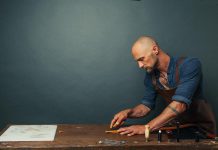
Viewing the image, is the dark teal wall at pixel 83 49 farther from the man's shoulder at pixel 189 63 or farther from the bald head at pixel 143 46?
the man's shoulder at pixel 189 63

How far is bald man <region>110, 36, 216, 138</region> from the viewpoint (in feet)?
10.7

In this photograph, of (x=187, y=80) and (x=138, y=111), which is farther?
(x=138, y=111)

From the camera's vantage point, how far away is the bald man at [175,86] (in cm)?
328

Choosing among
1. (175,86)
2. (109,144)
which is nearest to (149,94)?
(175,86)

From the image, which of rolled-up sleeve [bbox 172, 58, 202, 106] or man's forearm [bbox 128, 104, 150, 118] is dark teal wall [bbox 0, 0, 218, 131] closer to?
man's forearm [bbox 128, 104, 150, 118]

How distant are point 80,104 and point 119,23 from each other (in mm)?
1116

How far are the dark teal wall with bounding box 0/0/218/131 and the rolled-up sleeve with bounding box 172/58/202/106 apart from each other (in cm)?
107

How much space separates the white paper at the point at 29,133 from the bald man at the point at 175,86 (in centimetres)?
63

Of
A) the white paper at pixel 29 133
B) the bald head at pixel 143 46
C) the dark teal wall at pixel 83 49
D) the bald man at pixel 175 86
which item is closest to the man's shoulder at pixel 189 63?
→ the bald man at pixel 175 86

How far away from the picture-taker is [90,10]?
172 inches

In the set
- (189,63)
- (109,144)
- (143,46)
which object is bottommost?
(109,144)

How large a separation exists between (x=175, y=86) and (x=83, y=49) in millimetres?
1356

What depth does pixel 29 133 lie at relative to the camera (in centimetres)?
322

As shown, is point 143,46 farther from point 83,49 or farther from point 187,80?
point 83,49
